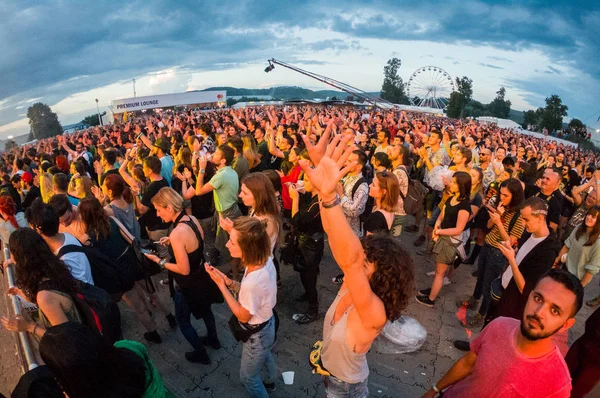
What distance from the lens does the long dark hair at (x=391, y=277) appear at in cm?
163

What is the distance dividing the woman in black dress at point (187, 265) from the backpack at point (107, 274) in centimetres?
37

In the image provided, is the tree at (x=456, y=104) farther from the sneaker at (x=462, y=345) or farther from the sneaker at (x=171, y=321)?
the sneaker at (x=171, y=321)

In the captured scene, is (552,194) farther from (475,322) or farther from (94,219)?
(94,219)

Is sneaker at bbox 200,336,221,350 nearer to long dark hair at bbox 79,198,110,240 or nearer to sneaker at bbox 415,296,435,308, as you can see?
long dark hair at bbox 79,198,110,240

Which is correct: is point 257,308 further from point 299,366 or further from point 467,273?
point 467,273

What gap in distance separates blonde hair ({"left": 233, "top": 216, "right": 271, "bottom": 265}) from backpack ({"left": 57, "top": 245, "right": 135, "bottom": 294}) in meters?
1.61

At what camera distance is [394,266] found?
163 centimetres

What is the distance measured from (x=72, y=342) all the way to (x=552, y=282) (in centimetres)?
230

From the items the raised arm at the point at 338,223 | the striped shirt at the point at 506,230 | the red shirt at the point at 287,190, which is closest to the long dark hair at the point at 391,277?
the raised arm at the point at 338,223

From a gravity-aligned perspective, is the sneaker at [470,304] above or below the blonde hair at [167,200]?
below

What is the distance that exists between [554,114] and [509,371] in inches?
2491

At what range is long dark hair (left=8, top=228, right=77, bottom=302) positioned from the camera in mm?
2174

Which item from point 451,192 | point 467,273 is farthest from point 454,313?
point 451,192

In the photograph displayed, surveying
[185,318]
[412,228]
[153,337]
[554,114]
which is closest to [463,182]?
[412,228]
